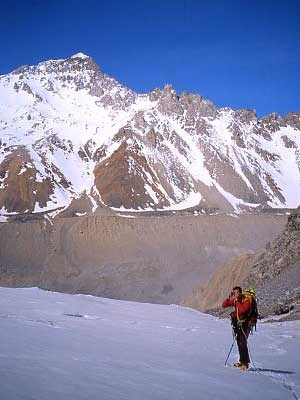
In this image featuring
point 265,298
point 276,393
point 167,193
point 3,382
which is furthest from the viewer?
point 167,193

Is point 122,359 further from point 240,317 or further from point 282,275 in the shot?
point 282,275

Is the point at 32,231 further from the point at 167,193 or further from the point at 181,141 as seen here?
the point at 181,141

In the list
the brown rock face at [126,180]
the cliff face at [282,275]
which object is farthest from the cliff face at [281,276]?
the brown rock face at [126,180]

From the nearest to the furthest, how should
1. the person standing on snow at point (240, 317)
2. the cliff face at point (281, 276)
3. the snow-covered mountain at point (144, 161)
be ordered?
the person standing on snow at point (240, 317), the cliff face at point (281, 276), the snow-covered mountain at point (144, 161)

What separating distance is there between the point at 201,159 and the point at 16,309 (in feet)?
480

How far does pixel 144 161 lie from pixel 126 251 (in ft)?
127

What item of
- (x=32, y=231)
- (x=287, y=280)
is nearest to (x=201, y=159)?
(x=32, y=231)

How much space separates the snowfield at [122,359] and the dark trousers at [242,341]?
11.4 inches

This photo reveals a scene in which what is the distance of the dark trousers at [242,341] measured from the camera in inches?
368

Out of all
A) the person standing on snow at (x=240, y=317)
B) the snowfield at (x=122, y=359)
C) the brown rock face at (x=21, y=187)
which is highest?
the brown rock face at (x=21, y=187)

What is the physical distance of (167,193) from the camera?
133875 mm

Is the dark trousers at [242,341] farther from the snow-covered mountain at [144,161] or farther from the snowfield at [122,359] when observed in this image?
the snow-covered mountain at [144,161]

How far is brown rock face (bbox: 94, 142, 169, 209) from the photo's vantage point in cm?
12675

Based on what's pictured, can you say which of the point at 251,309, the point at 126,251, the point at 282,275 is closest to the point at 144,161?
the point at 126,251
